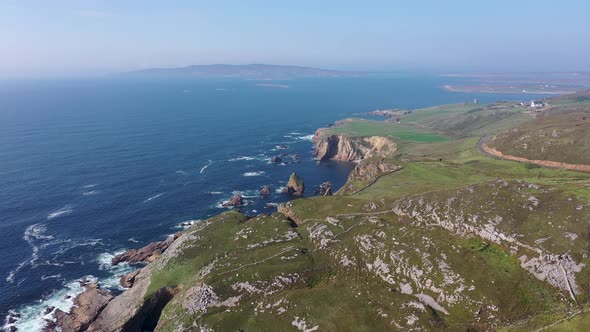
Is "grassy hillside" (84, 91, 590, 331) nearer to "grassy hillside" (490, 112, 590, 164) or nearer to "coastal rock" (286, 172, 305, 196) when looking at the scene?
"grassy hillside" (490, 112, 590, 164)

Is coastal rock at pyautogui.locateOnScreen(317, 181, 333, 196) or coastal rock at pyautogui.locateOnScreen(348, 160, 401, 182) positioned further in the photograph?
coastal rock at pyautogui.locateOnScreen(317, 181, 333, 196)

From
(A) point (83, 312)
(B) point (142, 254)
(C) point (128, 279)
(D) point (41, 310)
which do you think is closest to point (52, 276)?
(D) point (41, 310)

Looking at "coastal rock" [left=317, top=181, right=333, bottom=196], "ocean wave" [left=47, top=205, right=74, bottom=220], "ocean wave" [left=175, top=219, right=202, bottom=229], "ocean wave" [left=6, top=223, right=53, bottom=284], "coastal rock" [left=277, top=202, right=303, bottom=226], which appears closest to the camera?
"ocean wave" [left=6, top=223, right=53, bottom=284]

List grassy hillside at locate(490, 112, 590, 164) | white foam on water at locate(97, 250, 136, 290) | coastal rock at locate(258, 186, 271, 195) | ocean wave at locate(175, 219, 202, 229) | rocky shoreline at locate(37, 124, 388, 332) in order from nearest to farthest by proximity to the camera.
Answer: rocky shoreline at locate(37, 124, 388, 332) → white foam on water at locate(97, 250, 136, 290) → ocean wave at locate(175, 219, 202, 229) → grassy hillside at locate(490, 112, 590, 164) → coastal rock at locate(258, 186, 271, 195)

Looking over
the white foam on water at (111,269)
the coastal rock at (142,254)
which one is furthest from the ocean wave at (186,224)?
the white foam on water at (111,269)

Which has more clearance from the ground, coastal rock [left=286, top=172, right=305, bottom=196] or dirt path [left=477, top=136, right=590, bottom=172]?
dirt path [left=477, top=136, right=590, bottom=172]

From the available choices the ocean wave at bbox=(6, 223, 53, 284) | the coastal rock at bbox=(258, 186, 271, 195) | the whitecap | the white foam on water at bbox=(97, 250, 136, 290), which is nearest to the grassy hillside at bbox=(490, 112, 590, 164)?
the coastal rock at bbox=(258, 186, 271, 195)

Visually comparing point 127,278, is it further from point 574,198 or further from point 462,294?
point 574,198
